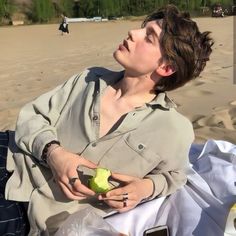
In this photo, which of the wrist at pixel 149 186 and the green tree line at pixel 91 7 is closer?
the wrist at pixel 149 186

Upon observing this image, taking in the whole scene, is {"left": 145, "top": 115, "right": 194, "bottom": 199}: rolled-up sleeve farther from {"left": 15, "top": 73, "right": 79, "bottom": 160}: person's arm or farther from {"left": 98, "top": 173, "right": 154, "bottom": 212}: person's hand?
{"left": 15, "top": 73, "right": 79, "bottom": 160}: person's arm

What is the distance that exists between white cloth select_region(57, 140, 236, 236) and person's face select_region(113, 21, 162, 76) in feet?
1.73

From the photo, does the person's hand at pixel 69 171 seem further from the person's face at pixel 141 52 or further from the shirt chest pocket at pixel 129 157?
the person's face at pixel 141 52

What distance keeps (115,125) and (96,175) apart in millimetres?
274

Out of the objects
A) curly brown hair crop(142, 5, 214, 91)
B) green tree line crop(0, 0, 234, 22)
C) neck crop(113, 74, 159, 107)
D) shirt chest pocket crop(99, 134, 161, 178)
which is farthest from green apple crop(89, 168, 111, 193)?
green tree line crop(0, 0, 234, 22)

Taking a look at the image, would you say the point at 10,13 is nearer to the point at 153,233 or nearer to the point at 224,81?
the point at 224,81

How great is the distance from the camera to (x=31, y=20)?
32531 millimetres

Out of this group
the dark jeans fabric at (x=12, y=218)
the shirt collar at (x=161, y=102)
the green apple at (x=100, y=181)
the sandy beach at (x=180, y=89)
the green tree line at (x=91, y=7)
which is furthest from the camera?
the green tree line at (x=91, y=7)

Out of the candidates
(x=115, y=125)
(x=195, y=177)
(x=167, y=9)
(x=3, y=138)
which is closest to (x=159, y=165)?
(x=115, y=125)

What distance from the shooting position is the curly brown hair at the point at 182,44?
1.86 metres

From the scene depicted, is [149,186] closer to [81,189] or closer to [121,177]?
[121,177]

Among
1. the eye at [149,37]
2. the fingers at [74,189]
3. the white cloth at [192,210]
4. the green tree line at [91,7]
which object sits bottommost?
the green tree line at [91,7]

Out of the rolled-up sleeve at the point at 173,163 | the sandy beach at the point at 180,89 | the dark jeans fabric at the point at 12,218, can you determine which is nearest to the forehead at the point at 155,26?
the rolled-up sleeve at the point at 173,163

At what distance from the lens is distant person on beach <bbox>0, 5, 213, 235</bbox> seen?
1.80 metres
